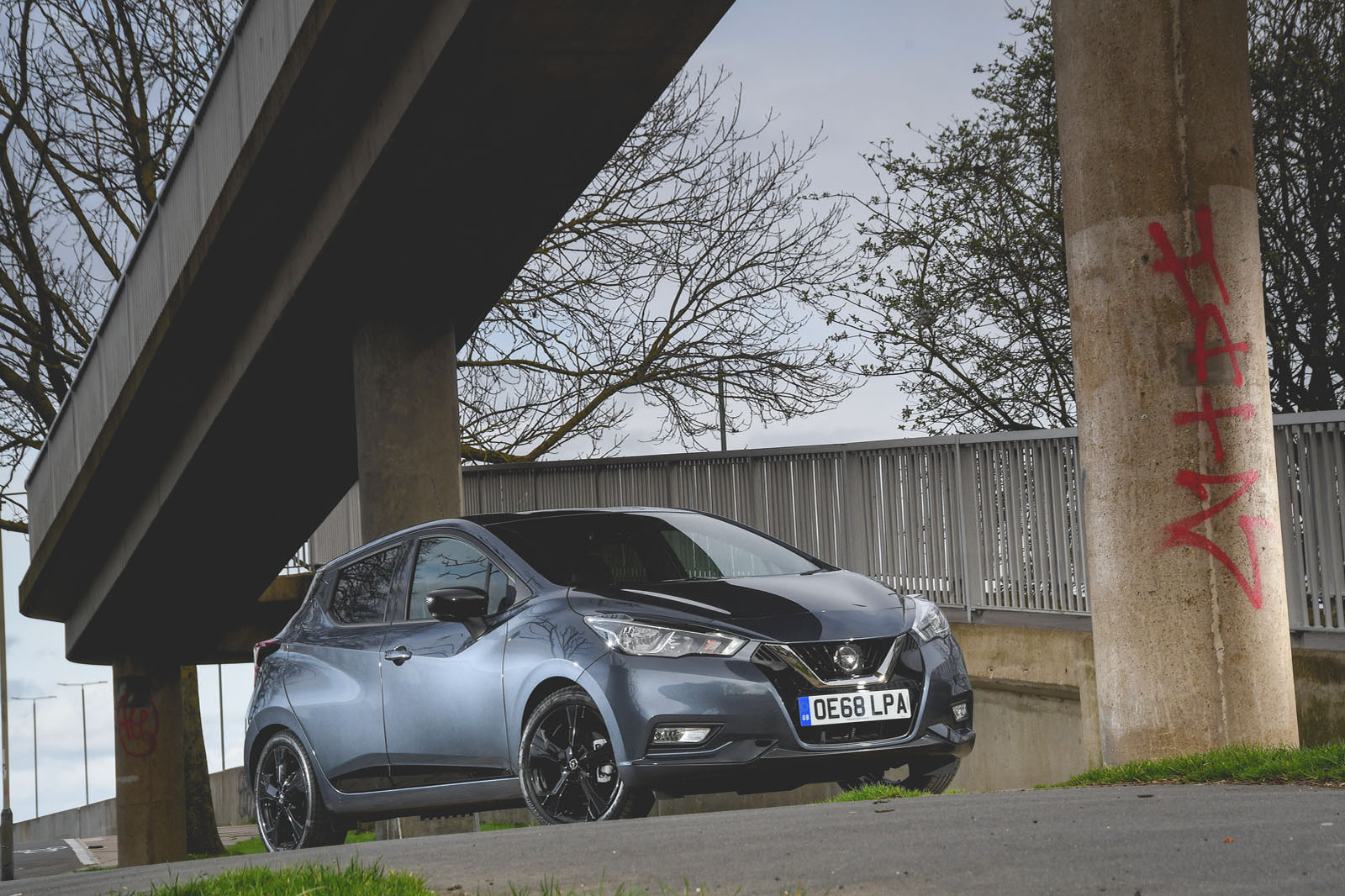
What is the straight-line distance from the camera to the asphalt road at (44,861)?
30812 mm

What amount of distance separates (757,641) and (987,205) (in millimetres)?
15095

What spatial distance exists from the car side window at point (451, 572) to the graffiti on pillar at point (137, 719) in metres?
17.5

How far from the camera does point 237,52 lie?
1434 cm

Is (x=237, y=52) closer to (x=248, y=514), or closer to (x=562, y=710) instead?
(x=248, y=514)

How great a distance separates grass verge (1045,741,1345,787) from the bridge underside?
640cm

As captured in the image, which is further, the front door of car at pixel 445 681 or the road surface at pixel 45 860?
the road surface at pixel 45 860

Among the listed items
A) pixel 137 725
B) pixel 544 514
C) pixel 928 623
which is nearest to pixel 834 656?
pixel 928 623

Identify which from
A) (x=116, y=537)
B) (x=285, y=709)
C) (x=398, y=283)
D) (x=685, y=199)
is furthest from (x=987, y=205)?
(x=285, y=709)

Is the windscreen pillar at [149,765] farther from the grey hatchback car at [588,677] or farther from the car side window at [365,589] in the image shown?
the car side window at [365,589]

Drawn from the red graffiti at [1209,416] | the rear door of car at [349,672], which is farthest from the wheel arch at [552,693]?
the red graffiti at [1209,416]

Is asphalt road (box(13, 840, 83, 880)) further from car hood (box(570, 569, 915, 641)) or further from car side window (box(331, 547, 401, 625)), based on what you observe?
car hood (box(570, 569, 915, 641))

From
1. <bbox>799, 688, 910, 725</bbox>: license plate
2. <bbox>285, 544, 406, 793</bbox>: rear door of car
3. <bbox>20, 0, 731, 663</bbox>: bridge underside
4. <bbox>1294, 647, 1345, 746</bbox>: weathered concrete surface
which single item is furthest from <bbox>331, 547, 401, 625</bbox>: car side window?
<bbox>1294, 647, 1345, 746</bbox>: weathered concrete surface

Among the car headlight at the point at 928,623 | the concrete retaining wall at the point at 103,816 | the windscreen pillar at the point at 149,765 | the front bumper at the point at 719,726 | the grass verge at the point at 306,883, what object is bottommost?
the concrete retaining wall at the point at 103,816

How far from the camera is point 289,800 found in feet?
28.0
